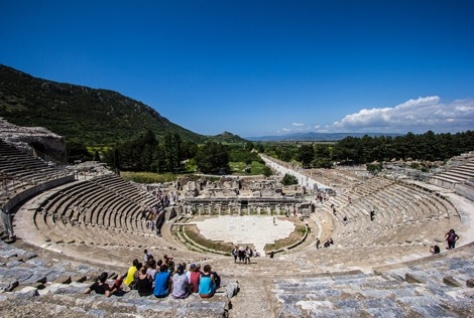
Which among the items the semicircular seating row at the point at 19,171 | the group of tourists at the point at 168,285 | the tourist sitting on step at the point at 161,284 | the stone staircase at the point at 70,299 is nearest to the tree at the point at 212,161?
the semicircular seating row at the point at 19,171

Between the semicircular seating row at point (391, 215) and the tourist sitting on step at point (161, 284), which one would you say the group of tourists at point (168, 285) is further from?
the semicircular seating row at point (391, 215)

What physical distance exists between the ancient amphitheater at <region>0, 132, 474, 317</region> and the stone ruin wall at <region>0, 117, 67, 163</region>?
3.32 metres

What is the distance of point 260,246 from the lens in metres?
21.8

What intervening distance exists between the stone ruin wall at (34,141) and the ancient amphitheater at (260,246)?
10.9 feet

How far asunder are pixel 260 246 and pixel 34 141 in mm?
28628

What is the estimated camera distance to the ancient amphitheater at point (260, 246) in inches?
232

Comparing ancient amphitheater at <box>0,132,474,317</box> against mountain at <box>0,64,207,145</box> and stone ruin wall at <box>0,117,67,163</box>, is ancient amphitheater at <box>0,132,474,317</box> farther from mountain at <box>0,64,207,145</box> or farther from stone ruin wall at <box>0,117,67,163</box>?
mountain at <box>0,64,207,145</box>

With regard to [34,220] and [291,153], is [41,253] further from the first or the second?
[291,153]

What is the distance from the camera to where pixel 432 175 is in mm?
24172

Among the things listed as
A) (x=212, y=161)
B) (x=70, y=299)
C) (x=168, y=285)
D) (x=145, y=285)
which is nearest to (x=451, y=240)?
(x=168, y=285)

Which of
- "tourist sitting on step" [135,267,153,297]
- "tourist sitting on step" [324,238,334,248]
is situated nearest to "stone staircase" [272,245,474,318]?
"tourist sitting on step" [135,267,153,297]

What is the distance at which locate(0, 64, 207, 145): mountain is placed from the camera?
326ft

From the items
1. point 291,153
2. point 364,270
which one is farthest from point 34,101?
point 364,270

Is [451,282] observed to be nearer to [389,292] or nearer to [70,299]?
[389,292]
